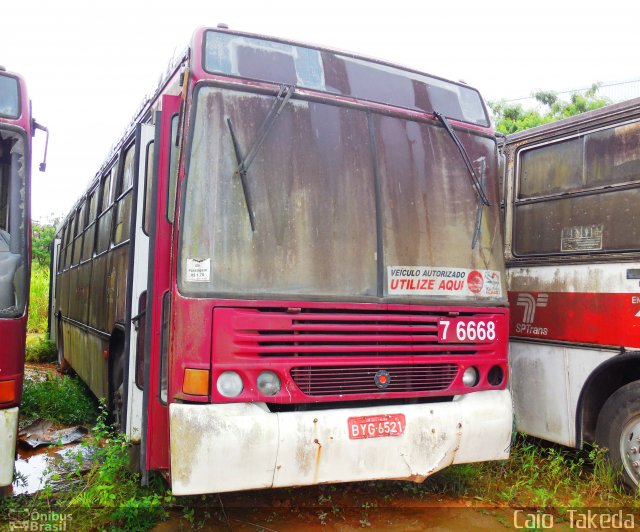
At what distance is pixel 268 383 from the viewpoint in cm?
344

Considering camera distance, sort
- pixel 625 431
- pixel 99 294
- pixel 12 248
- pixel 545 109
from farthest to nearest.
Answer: pixel 545 109 < pixel 99 294 < pixel 625 431 < pixel 12 248

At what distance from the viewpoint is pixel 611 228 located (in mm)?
4758

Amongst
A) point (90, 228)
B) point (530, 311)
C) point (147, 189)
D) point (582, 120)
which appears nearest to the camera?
point (147, 189)

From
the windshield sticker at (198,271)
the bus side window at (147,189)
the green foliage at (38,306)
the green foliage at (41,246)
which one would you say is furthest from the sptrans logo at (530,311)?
the green foliage at (41,246)

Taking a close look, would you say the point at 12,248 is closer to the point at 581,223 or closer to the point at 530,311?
the point at 530,311

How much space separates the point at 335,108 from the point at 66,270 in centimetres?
742

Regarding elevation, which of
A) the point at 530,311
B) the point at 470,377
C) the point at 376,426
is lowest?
the point at 376,426

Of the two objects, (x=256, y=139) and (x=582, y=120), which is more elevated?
(x=582, y=120)

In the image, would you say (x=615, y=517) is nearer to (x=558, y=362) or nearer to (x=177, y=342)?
(x=558, y=362)

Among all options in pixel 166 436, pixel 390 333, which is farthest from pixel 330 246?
pixel 166 436

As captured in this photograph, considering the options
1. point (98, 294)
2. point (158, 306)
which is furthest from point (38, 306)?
point (158, 306)

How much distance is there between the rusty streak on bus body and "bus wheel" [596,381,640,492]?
4.36m

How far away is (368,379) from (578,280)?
2325 millimetres

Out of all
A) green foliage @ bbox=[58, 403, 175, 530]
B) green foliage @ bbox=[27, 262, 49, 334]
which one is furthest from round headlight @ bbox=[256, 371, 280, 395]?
green foliage @ bbox=[27, 262, 49, 334]
